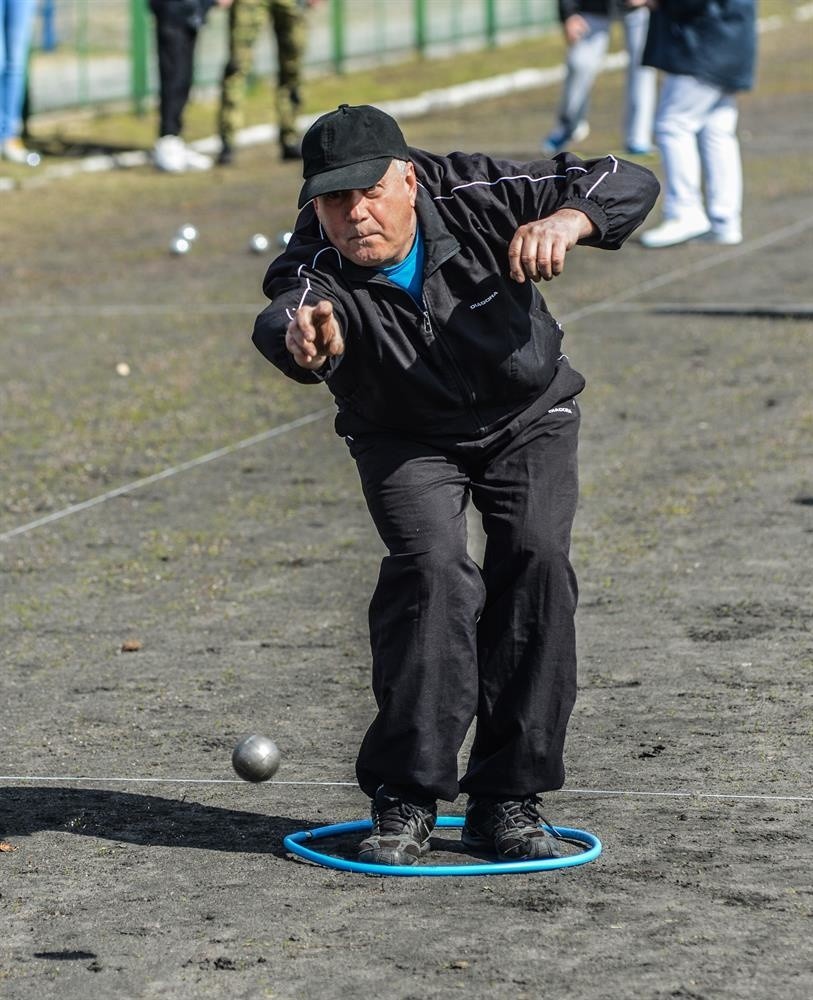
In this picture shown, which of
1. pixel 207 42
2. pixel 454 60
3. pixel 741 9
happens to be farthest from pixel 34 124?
pixel 741 9

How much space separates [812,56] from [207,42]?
27.8ft

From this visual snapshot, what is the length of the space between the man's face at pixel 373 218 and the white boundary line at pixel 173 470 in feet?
13.1

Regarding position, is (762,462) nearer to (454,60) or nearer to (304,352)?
(304,352)

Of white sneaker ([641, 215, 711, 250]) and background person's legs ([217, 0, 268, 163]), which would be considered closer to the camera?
white sneaker ([641, 215, 711, 250])

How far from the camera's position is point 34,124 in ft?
74.5

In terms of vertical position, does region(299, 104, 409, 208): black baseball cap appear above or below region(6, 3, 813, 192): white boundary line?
above

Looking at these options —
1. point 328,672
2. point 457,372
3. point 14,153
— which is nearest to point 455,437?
point 457,372

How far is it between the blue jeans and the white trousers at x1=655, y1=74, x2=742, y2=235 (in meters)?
6.89

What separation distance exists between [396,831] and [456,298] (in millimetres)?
1237

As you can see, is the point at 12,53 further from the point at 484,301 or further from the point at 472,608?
the point at 472,608

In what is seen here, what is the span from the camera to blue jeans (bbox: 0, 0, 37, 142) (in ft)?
60.0

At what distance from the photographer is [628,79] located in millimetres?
17688

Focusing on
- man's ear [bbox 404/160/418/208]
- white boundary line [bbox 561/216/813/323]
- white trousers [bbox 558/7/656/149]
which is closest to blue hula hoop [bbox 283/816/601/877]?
man's ear [bbox 404/160/418/208]

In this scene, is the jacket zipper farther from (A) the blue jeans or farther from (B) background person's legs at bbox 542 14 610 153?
(A) the blue jeans
